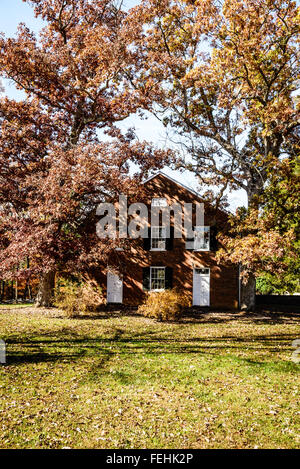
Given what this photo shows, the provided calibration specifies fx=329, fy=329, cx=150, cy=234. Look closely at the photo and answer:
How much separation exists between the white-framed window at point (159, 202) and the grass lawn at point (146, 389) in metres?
10.2

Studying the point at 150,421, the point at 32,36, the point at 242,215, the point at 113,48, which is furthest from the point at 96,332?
the point at 32,36

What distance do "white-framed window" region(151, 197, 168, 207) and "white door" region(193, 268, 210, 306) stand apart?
473 cm

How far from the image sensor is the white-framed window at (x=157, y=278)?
791 inches

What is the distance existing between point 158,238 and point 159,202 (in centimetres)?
230

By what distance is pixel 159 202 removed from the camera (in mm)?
20688

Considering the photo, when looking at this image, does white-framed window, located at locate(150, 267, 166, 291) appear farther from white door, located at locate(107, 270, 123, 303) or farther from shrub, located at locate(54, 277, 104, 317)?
shrub, located at locate(54, 277, 104, 317)

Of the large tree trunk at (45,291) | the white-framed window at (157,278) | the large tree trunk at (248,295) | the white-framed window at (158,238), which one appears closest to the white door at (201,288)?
the white-framed window at (157,278)

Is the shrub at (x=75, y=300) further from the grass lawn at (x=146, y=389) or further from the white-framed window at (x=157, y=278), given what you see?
the white-framed window at (x=157, y=278)

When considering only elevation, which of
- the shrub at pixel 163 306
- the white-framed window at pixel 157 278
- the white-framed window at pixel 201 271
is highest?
the white-framed window at pixel 201 271

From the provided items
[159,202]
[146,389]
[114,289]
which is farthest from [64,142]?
[146,389]

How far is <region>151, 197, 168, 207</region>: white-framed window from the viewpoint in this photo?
20.6 meters

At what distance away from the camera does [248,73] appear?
14516mm

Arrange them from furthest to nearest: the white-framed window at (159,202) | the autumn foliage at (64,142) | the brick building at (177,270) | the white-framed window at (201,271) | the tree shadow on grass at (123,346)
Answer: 1. the white-framed window at (159,202)
2. the white-framed window at (201,271)
3. the brick building at (177,270)
4. the autumn foliage at (64,142)
5. the tree shadow on grass at (123,346)

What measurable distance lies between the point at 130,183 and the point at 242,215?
5723 mm
